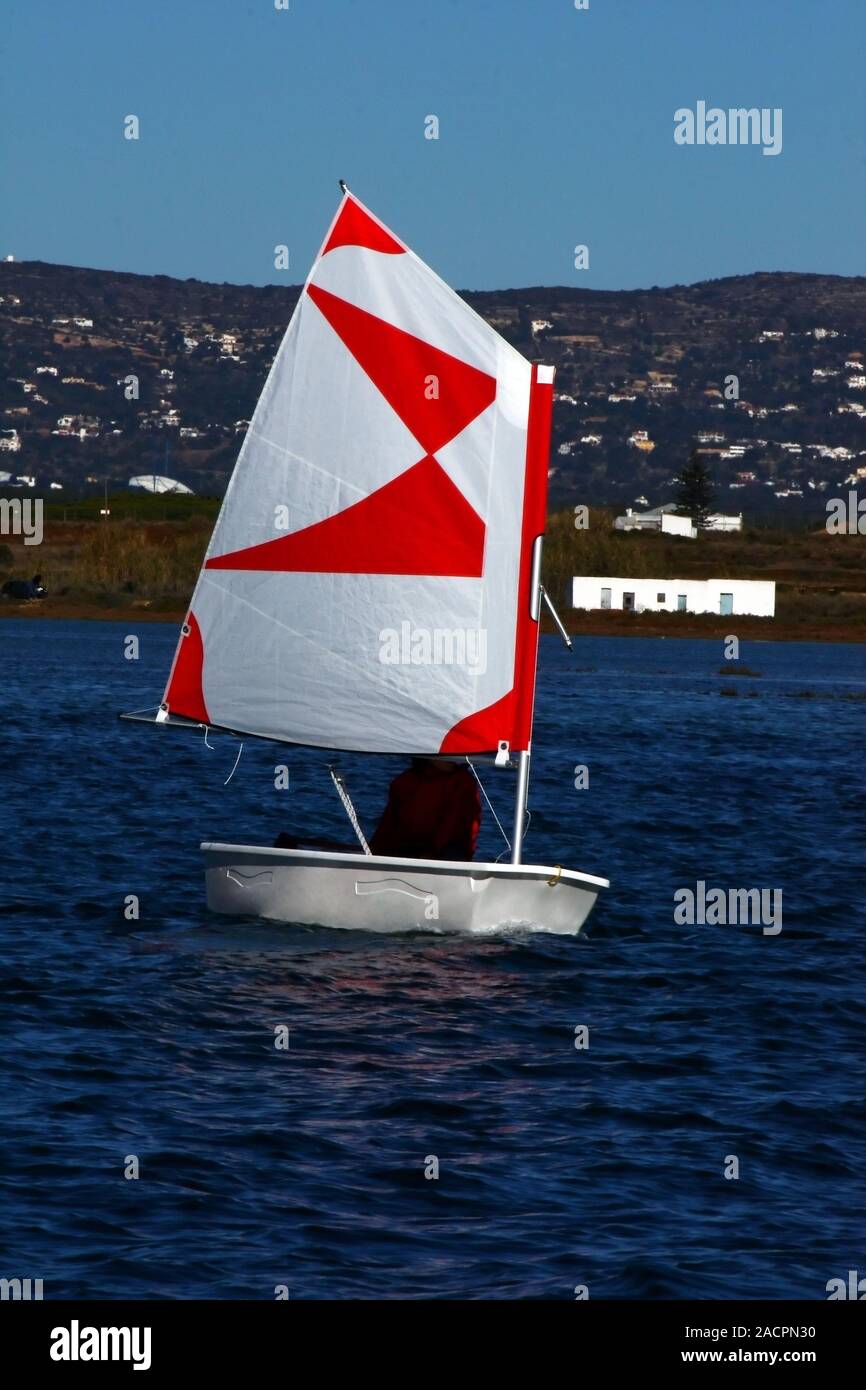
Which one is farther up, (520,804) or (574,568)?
(574,568)

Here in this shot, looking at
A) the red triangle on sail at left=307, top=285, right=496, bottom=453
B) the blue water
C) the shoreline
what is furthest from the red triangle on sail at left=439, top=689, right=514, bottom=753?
the shoreline

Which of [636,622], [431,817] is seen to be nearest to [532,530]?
[431,817]

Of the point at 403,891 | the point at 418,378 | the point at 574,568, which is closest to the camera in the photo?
the point at 403,891

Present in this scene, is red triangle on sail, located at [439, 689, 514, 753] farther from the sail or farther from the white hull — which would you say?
the white hull

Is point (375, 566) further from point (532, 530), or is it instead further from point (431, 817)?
point (431, 817)

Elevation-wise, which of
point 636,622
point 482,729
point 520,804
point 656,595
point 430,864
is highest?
point 656,595

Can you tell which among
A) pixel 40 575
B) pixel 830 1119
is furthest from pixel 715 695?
pixel 40 575

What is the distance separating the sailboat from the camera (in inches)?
761

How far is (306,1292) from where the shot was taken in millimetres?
10328

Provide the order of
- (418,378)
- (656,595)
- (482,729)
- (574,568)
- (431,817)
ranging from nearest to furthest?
(431,817)
(482,729)
(418,378)
(656,595)
(574,568)

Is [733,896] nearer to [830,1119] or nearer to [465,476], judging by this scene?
[465,476]

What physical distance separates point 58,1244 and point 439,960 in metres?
7.65

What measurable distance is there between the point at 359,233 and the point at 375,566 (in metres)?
3.34

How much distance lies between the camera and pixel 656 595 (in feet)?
457
